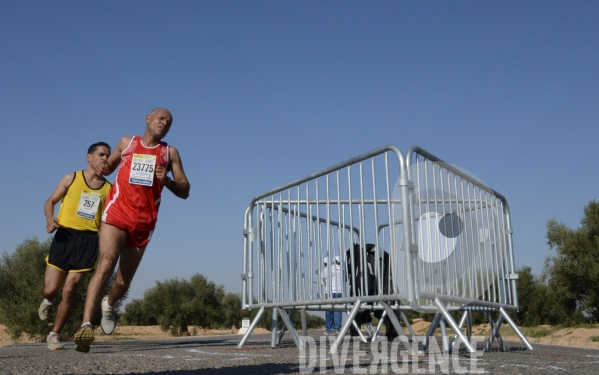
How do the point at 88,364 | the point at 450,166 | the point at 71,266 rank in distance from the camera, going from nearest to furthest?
the point at 88,364 < the point at 450,166 < the point at 71,266

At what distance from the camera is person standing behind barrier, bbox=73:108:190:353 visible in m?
5.24

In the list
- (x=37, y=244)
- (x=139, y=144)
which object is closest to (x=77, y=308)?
(x=37, y=244)

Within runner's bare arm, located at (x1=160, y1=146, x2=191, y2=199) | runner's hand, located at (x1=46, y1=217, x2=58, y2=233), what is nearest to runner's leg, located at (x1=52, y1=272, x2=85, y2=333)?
runner's hand, located at (x1=46, y1=217, x2=58, y2=233)

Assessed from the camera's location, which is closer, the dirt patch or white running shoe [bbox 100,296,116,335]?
white running shoe [bbox 100,296,116,335]

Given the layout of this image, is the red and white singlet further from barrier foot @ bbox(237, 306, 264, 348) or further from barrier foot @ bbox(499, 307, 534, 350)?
barrier foot @ bbox(499, 307, 534, 350)

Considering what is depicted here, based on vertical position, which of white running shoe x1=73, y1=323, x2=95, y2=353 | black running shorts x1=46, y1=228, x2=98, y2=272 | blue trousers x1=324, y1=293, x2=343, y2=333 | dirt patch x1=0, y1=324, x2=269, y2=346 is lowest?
dirt patch x1=0, y1=324, x2=269, y2=346

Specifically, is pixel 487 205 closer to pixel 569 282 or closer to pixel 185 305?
pixel 569 282

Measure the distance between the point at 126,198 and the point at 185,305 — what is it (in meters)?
25.3

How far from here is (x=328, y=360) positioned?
3797mm

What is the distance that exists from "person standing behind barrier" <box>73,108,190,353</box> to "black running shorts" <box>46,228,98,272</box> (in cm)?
90

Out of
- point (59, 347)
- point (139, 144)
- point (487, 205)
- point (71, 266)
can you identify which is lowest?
point (59, 347)

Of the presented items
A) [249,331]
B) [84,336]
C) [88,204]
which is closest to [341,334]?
[249,331]

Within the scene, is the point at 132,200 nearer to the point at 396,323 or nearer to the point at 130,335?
the point at 396,323

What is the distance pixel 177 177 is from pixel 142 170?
392 mm
